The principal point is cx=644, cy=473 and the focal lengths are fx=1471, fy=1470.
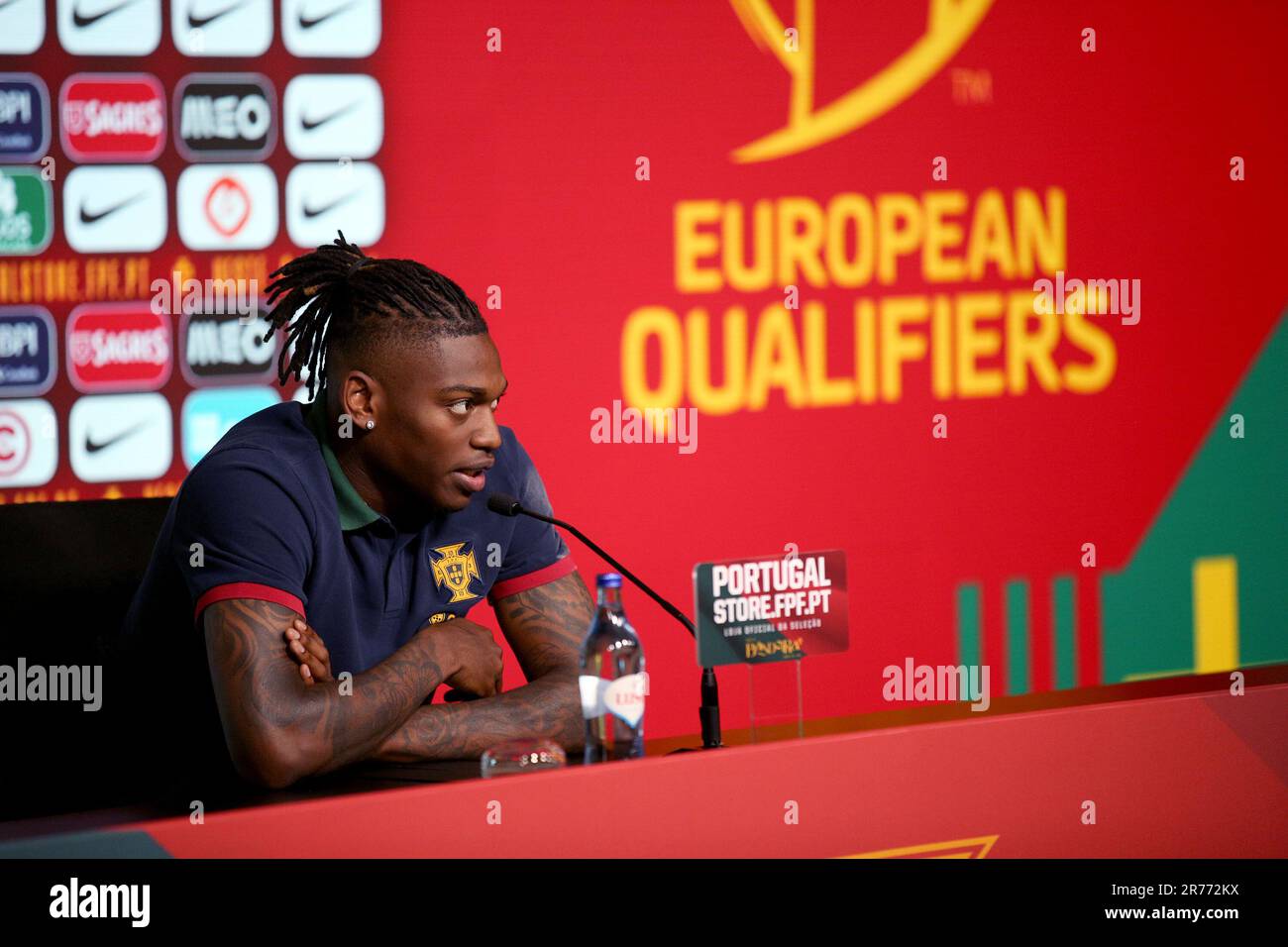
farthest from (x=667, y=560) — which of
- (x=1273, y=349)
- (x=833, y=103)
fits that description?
(x=1273, y=349)

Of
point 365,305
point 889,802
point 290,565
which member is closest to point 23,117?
point 365,305

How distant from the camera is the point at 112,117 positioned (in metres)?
2.52

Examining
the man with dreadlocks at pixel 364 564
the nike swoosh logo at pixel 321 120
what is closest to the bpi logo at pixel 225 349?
the nike swoosh logo at pixel 321 120

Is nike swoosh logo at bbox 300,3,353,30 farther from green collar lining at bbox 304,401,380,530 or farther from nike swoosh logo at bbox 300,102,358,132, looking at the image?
green collar lining at bbox 304,401,380,530

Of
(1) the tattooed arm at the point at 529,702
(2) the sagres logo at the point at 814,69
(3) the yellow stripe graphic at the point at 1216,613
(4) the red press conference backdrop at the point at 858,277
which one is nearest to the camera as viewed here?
(1) the tattooed arm at the point at 529,702

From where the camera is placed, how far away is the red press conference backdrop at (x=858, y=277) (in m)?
2.75

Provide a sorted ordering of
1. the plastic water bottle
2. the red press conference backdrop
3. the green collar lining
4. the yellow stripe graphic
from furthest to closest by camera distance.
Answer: the yellow stripe graphic < the red press conference backdrop < the green collar lining < the plastic water bottle

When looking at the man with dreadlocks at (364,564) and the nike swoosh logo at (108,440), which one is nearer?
the man with dreadlocks at (364,564)

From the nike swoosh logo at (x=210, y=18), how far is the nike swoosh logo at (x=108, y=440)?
2.29ft

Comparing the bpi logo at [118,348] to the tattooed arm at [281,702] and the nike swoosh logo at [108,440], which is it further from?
the tattooed arm at [281,702]

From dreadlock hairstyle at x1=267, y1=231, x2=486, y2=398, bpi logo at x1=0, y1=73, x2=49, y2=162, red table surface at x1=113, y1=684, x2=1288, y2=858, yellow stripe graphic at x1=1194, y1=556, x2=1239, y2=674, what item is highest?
bpi logo at x1=0, y1=73, x2=49, y2=162

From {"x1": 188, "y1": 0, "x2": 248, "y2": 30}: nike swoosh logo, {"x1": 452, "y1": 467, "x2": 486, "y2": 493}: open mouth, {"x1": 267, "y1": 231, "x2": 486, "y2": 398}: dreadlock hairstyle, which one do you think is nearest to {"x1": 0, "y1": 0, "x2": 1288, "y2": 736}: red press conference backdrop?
{"x1": 188, "y1": 0, "x2": 248, "y2": 30}: nike swoosh logo

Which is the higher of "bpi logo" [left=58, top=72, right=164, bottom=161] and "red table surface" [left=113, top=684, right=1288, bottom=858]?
"bpi logo" [left=58, top=72, right=164, bottom=161]

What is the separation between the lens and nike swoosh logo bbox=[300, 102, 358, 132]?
2.63 m
